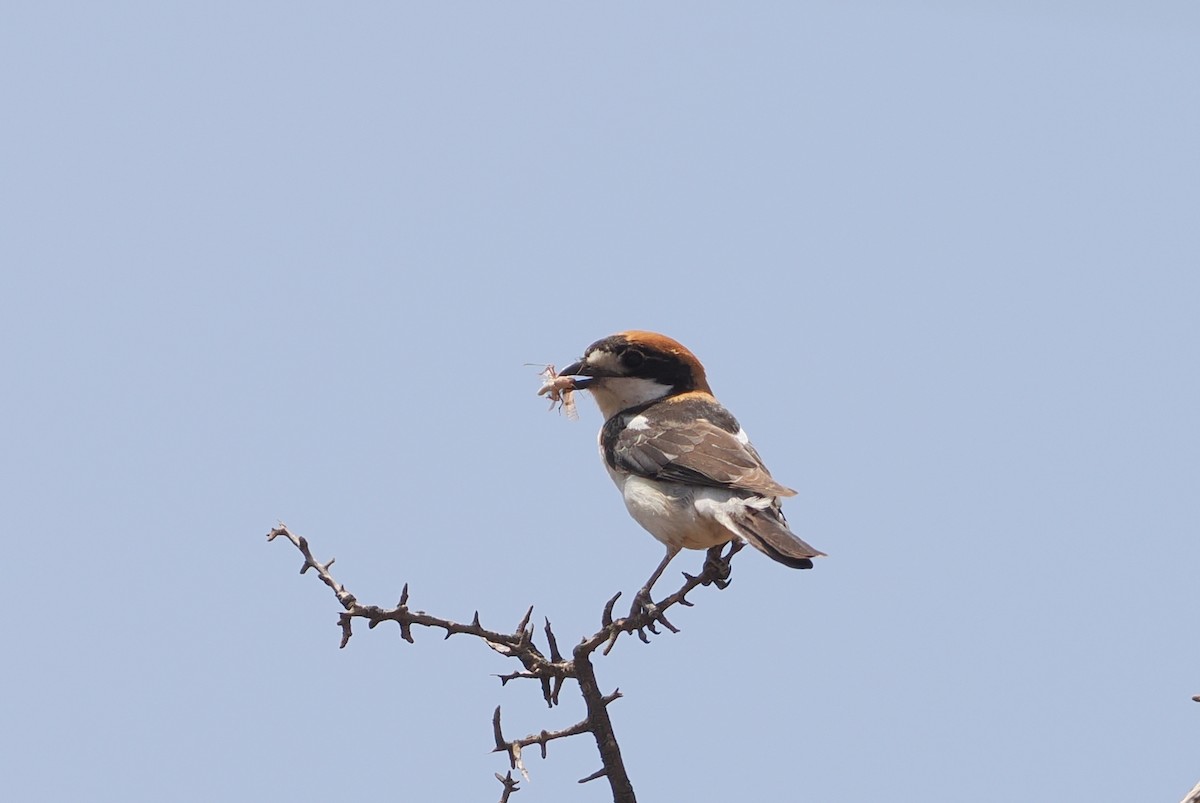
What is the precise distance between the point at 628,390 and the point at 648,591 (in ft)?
5.50

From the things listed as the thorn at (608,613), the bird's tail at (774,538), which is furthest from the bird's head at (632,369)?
the thorn at (608,613)

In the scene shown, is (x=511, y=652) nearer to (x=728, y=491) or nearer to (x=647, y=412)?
(x=728, y=491)

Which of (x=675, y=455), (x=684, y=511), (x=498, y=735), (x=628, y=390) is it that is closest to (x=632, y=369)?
(x=628, y=390)

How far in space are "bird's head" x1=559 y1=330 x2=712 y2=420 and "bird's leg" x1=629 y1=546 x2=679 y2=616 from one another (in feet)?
4.19

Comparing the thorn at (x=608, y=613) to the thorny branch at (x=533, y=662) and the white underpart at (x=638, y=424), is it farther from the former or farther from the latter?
the white underpart at (x=638, y=424)

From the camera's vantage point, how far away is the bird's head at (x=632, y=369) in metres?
7.19

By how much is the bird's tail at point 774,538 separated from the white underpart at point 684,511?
0.34 feet

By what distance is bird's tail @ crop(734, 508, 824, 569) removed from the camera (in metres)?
5.09

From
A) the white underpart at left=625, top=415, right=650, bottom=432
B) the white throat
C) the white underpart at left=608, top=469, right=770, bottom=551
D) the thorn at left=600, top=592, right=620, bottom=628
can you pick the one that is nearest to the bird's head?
the white throat

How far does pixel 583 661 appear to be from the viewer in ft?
13.6

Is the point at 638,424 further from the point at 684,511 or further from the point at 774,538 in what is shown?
the point at 774,538

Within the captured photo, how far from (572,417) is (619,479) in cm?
74

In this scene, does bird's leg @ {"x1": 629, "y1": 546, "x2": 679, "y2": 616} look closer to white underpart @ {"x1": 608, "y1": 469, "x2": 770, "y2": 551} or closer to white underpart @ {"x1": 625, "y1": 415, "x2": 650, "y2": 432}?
white underpart @ {"x1": 608, "y1": 469, "x2": 770, "y2": 551}

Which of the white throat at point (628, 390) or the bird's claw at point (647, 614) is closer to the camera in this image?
the bird's claw at point (647, 614)
